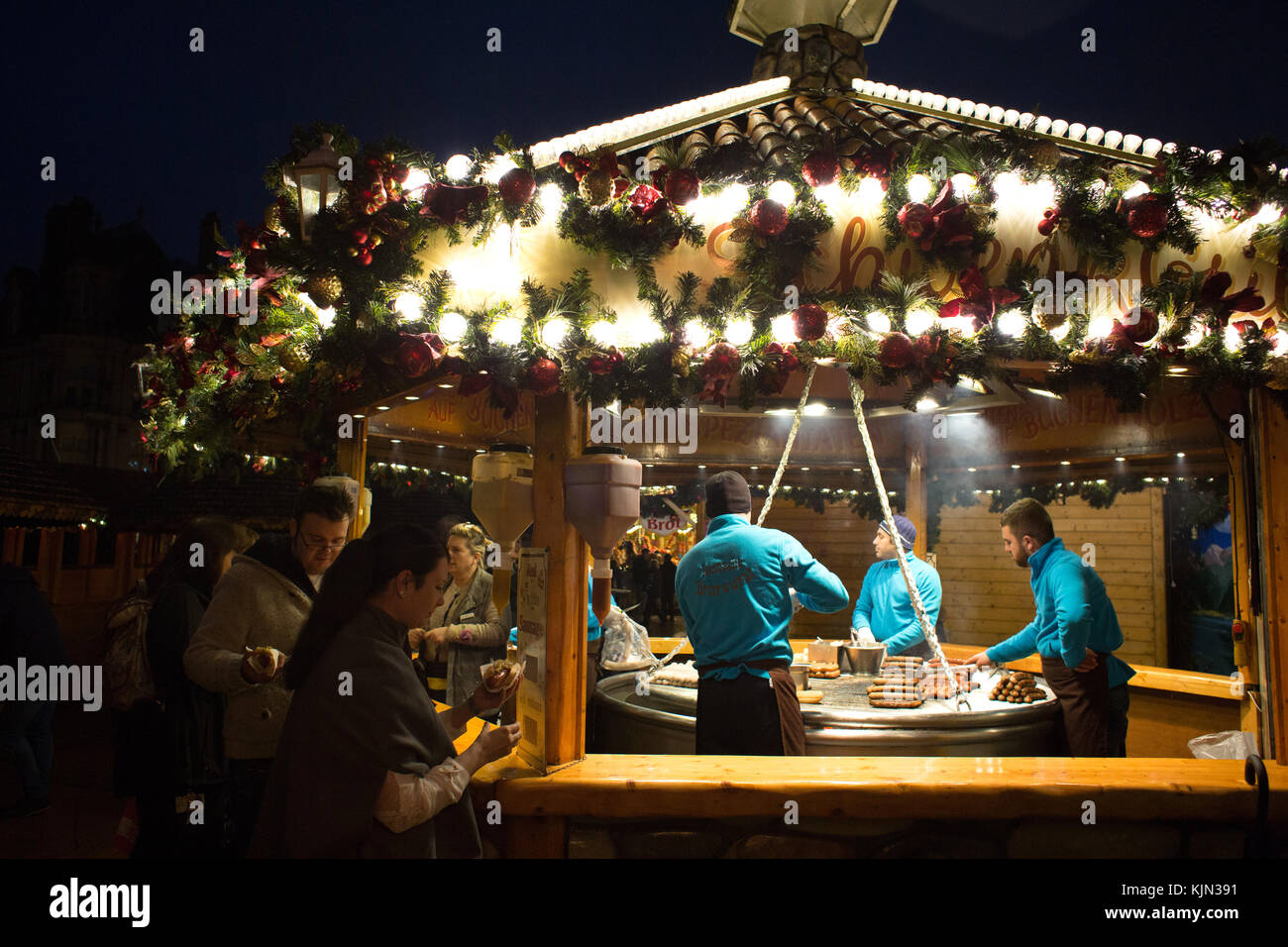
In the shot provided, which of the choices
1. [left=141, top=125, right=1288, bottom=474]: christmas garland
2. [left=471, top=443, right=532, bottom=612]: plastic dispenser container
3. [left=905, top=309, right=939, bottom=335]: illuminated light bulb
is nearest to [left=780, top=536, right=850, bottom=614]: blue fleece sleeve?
[left=141, top=125, right=1288, bottom=474]: christmas garland

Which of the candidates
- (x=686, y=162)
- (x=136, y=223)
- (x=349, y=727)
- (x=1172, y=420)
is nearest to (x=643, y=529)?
(x=1172, y=420)

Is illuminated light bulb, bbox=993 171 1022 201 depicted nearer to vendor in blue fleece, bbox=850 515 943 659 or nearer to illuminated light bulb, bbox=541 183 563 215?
illuminated light bulb, bbox=541 183 563 215

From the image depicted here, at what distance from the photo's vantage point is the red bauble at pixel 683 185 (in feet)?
10.2

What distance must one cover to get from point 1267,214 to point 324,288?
150 inches

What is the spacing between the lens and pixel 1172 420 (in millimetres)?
6250

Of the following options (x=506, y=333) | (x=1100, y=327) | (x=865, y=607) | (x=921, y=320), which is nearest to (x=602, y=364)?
(x=506, y=333)

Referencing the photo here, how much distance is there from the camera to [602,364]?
3053 millimetres

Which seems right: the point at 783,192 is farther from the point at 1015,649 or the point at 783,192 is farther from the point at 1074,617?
the point at 1015,649

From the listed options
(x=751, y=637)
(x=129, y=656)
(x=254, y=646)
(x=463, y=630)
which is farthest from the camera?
(x=463, y=630)

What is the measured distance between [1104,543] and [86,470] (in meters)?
17.3

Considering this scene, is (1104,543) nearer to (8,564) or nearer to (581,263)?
(581,263)

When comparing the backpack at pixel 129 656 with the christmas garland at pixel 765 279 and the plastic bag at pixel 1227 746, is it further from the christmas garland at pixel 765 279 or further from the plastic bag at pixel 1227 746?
the plastic bag at pixel 1227 746

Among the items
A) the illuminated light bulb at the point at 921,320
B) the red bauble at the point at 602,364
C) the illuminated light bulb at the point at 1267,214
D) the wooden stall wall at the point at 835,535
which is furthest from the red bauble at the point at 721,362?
the wooden stall wall at the point at 835,535
